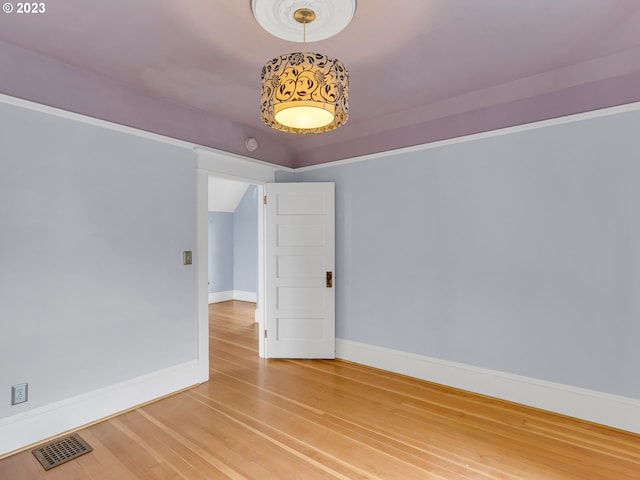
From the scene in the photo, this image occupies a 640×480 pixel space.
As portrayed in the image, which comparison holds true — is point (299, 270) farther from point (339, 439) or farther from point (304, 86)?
point (304, 86)

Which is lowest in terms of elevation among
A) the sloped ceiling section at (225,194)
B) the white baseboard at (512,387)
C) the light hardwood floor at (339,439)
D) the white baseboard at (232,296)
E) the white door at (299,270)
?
the light hardwood floor at (339,439)

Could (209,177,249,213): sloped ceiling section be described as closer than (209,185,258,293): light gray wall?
Yes

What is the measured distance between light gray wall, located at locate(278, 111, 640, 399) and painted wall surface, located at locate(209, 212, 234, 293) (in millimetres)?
4512

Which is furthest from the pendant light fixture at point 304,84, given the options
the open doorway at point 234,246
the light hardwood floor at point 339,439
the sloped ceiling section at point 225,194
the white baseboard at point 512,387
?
the open doorway at point 234,246

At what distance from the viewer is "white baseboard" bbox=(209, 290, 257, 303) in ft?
24.5

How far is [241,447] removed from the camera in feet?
7.32

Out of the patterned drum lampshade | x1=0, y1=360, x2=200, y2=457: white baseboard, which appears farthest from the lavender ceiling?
x1=0, y1=360, x2=200, y2=457: white baseboard

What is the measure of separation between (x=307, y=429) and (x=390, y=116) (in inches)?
113

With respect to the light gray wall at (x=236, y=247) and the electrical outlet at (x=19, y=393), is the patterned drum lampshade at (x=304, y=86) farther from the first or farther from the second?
the light gray wall at (x=236, y=247)

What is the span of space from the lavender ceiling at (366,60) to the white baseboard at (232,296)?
188 inches

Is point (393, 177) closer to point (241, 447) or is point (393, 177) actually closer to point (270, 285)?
point (270, 285)

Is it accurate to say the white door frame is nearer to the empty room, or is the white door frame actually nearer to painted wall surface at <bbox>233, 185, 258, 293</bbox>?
the empty room

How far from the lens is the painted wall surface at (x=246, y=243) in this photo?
751 cm

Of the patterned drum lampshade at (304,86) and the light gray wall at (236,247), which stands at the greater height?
the patterned drum lampshade at (304,86)
